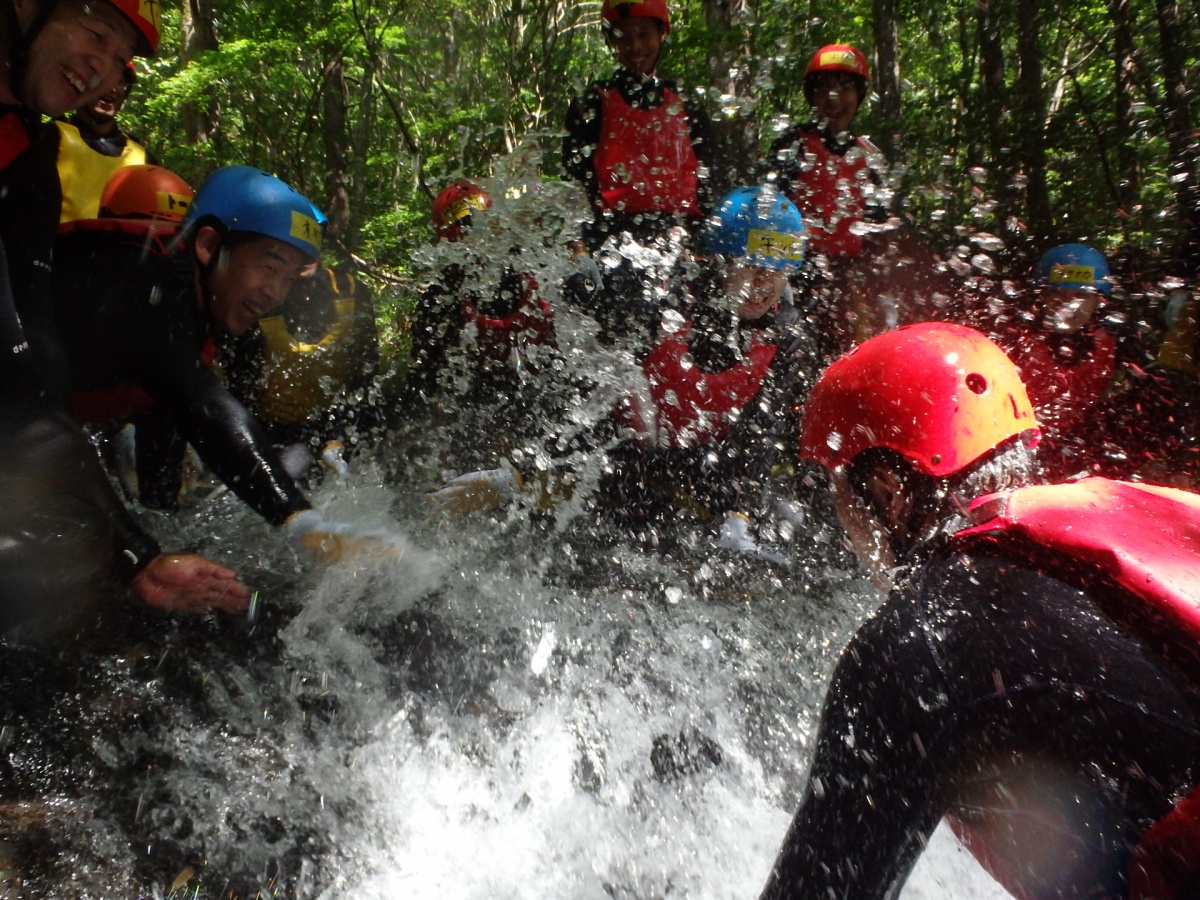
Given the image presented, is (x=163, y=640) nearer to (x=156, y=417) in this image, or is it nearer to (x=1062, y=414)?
(x=156, y=417)

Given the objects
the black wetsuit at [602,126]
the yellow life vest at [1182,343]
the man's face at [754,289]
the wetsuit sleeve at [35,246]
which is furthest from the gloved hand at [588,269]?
the yellow life vest at [1182,343]

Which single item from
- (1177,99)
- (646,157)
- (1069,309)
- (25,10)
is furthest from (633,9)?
(1177,99)

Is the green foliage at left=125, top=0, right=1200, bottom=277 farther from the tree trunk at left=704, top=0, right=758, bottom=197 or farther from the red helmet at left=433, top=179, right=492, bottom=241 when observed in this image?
the red helmet at left=433, top=179, right=492, bottom=241

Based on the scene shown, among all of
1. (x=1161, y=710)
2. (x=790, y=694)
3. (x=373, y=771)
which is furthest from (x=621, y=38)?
(x=1161, y=710)

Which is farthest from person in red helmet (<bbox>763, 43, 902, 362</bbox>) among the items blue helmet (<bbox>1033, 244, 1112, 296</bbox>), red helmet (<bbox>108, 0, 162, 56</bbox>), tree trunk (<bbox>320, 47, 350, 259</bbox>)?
tree trunk (<bbox>320, 47, 350, 259</bbox>)

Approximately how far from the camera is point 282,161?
38.5 ft

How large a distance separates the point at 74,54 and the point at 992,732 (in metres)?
2.86

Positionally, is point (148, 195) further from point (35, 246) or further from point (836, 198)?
point (836, 198)

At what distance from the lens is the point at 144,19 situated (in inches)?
99.3

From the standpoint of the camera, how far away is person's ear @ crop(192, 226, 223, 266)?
3006 millimetres

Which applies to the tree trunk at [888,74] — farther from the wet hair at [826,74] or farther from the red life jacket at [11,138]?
the red life jacket at [11,138]

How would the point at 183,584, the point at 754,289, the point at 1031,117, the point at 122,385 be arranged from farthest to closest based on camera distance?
the point at 1031,117, the point at 754,289, the point at 122,385, the point at 183,584

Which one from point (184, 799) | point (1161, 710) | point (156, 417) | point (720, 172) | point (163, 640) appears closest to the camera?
point (1161, 710)

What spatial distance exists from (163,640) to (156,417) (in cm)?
133
